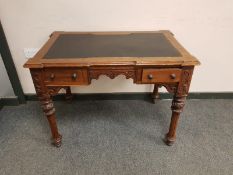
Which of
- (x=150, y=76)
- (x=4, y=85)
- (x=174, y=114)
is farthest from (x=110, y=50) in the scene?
(x=4, y=85)

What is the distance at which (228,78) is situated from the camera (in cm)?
182

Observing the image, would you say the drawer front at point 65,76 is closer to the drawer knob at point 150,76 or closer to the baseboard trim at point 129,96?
the drawer knob at point 150,76

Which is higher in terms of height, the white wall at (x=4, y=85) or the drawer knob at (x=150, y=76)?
the drawer knob at (x=150, y=76)

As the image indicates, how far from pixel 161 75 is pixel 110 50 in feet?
1.13

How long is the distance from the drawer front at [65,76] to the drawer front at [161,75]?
350mm

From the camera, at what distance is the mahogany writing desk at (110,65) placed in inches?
41.6

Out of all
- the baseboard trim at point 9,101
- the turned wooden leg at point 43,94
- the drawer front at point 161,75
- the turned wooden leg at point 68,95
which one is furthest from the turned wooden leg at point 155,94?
the baseboard trim at point 9,101

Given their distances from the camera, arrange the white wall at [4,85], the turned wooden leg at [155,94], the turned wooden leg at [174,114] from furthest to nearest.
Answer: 1. the turned wooden leg at [155,94]
2. the white wall at [4,85]
3. the turned wooden leg at [174,114]

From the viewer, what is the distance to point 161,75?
3.67 ft

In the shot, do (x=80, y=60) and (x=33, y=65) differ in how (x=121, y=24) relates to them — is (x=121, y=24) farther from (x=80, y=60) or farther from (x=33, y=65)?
(x=33, y=65)

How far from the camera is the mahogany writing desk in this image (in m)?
1.06

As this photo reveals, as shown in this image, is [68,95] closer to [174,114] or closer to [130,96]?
[130,96]

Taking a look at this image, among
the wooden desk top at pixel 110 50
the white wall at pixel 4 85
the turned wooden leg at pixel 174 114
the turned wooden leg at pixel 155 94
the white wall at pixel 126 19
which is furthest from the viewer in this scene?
the turned wooden leg at pixel 155 94

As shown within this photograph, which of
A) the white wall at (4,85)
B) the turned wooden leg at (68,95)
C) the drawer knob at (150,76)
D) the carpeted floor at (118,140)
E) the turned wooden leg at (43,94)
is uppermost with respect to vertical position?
the drawer knob at (150,76)
